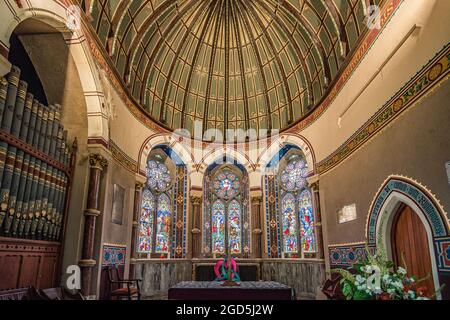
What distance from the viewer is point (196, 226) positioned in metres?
12.5

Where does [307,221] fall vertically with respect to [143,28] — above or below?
below

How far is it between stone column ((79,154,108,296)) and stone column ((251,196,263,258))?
6.67 metres

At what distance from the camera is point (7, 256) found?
17.0 ft

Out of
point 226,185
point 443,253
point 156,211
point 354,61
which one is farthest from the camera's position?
point 226,185

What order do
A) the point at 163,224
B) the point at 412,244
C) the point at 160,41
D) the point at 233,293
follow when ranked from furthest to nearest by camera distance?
the point at 163,224
the point at 160,41
the point at 233,293
the point at 412,244

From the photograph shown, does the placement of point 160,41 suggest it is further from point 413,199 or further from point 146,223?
point 413,199

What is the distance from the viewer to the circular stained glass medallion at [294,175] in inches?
477

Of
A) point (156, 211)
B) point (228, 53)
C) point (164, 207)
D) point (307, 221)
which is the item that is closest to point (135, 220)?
point (156, 211)

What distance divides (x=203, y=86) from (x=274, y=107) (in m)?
2.94

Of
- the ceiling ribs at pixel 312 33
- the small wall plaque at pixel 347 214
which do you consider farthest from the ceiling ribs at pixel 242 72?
the small wall plaque at pixel 347 214

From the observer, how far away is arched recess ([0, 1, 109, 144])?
5.48m

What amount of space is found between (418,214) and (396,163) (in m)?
1.03

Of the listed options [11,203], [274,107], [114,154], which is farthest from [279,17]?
[11,203]
